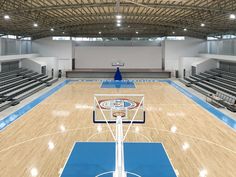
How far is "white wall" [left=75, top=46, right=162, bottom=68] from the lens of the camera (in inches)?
1491

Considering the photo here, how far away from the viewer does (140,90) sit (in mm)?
25844

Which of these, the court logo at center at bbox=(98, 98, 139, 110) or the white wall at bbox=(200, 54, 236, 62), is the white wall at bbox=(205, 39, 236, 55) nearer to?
the white wall at bbox=(200, 54, 236, 62)

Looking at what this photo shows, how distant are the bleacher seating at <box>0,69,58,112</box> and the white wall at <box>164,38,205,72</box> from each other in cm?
1565

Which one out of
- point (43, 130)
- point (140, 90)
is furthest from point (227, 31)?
point (43, 130)

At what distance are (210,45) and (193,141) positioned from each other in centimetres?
2777

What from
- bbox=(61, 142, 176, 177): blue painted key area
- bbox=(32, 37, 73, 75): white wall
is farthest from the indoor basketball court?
bbox=(32, 37, 73, 75): white wall

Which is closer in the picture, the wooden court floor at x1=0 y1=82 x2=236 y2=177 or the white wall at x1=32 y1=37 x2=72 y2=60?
the wooden court floor at x1=0 y1=82 x2=236 y2=177

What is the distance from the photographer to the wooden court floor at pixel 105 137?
9227mm

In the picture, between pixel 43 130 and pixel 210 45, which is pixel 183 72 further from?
pixel 43 130

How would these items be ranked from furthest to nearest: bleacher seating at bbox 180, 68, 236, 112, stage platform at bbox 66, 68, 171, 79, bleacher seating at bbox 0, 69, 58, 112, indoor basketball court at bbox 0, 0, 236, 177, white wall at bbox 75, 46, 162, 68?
white wall at bbox 75, 46, 162, 68
stage platform at bbox 66, 68, 171, 79
bleacher seating at bbox 0, 69, 58, 112
bleacher seating at bbox 180, 68, 236, 112
indoor basketball court at bbox 0, 0, 236, 177

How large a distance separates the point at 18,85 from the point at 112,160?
17.5m

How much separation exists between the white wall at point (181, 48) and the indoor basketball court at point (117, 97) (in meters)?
0.14

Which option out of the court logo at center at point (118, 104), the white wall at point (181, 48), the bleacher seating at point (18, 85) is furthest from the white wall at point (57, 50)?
the court logo at center at point (118, 104)

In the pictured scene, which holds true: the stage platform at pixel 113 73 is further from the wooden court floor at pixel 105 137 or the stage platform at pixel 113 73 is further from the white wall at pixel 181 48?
the wooden court floor at pixel 105 137
